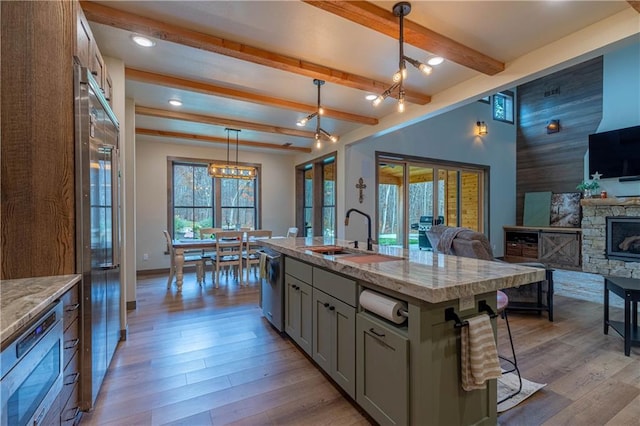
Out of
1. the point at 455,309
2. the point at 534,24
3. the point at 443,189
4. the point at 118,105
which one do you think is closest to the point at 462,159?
the point at 443,189

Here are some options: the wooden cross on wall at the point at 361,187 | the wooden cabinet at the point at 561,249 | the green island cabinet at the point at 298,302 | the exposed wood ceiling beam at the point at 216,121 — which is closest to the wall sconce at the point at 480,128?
the wooden cabinet at the point at 561,249

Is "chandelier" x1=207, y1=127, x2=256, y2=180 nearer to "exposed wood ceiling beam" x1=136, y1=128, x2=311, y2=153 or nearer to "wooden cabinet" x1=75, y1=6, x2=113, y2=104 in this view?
"exposed wood ceiling beam" x1=136, y1=128, x2=311, y2=153

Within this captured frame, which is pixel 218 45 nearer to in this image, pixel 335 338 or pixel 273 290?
pixel 273 290

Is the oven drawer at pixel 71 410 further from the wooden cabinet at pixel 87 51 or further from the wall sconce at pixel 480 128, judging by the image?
the wall sconce at pixel 480 128

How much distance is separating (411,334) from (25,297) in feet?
5.59

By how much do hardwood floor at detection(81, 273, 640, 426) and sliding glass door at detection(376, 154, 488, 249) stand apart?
110 inches

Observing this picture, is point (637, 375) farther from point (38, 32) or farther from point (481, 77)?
point (38, 32)

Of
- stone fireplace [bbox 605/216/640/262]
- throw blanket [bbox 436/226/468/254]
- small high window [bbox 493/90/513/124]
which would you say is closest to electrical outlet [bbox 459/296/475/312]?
throw blanket [bbox 436/226/468/254]

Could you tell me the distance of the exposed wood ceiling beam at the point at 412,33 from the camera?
6.41ft

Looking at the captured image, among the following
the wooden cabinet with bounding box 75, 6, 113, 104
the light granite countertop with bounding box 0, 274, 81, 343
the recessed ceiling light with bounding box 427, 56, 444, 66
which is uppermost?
the recessed ceiling light with bounding box 427, 56, 444, 66

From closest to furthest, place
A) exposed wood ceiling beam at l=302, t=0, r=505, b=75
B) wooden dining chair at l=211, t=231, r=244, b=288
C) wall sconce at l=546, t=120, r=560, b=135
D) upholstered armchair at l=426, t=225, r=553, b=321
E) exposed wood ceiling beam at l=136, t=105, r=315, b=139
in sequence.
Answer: exposed wood ceiling beam at l=302, t=0, r=505, b=75 < upholstered armchair at l=426, t=225, r=553, b=321 < exposed wood ceiling beam at l=136, t=105, r=315, b=139 < wooden dining chair at l=211, t=231, r=244, b=288 < wall sconce at l=546, t=120, r=560, b=135

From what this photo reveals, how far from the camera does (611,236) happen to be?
18.3 ft

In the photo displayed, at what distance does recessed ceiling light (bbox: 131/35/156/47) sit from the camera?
7.85ft

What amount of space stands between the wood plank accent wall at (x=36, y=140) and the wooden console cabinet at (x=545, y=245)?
7.34 m
